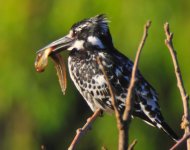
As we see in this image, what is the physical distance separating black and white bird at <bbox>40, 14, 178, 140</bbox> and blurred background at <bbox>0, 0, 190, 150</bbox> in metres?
2.29

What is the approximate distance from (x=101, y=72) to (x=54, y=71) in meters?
3.36

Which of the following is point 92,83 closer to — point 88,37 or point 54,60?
point 88,37

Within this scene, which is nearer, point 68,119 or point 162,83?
point 162,83

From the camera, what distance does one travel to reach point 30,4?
783cm

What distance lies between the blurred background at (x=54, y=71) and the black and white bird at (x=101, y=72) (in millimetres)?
2289

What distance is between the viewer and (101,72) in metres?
4.30

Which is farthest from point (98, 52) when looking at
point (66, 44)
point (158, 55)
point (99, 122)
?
point (99, 122)

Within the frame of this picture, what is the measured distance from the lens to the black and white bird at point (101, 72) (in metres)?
4.21

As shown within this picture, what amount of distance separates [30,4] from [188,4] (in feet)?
4.61

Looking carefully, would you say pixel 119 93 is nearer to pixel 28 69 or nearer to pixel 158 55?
pixel 158 55

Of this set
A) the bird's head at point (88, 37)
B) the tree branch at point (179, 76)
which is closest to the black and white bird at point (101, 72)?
the bird's head at point (88, 37)

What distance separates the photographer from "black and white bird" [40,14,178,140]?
13.8 ft

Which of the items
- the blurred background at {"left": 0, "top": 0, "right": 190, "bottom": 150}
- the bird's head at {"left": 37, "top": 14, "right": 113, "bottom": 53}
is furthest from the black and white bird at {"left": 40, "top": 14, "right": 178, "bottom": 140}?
the blurred background at {"left": 0, "top": 0, "right": 190, "bottom": 150}

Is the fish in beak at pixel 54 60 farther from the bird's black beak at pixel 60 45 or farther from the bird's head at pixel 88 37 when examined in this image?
the bird's head at pixel 88 37
